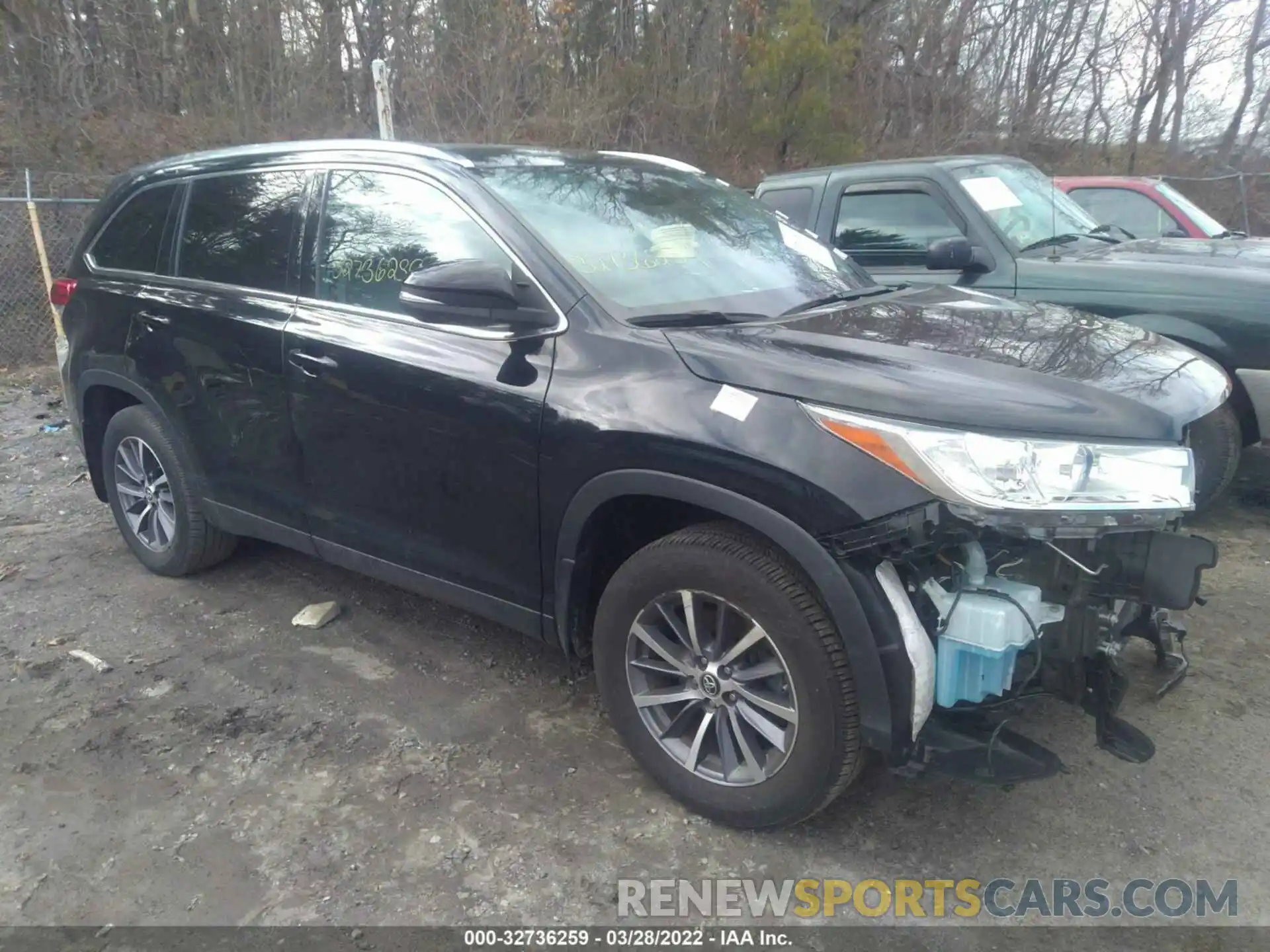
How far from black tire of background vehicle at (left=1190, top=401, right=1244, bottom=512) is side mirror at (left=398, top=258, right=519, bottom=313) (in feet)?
9.93

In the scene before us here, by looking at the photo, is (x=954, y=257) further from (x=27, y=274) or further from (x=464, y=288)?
(x=27, y=274)

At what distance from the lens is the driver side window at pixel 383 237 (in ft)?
10.9

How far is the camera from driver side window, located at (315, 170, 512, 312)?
3.31 meters

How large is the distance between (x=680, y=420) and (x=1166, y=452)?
1216mm

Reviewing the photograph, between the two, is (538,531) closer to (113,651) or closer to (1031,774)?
(1031,774)

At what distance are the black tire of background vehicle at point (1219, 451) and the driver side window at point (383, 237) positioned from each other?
125 inches

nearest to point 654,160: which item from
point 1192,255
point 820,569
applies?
point 820,569

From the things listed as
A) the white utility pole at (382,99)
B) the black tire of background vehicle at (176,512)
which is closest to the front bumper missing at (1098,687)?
the black tire of background vehicle at (176,512)

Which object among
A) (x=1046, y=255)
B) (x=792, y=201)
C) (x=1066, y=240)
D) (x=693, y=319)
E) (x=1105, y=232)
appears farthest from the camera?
(x=792, y=201)

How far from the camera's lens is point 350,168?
3.64 metres

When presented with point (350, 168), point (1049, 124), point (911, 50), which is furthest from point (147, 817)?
point (1049, 124)

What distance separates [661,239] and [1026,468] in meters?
1.58

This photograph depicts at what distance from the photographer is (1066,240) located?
586 cm

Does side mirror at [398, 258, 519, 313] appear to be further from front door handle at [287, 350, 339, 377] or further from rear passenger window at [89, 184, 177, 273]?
rear passenger window at [89, 184, 177, 273]
